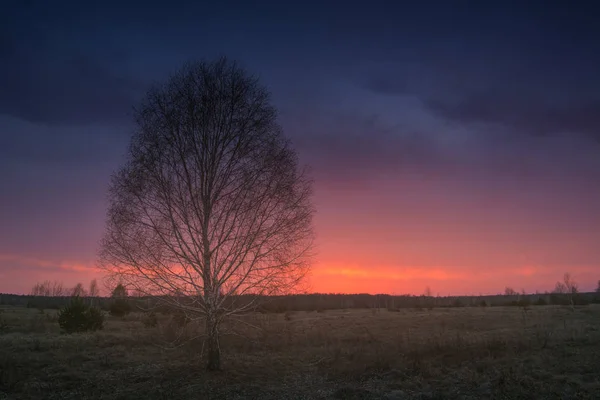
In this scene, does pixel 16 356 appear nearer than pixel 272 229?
No

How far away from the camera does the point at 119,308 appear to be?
45.1 m

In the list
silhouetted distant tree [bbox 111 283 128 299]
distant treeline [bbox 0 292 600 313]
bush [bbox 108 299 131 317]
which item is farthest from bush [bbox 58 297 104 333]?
silhouetted distant tree [bbox 111 283 128 299]

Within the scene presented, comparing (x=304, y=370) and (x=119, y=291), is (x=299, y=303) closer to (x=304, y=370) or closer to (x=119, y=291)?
(x=304, y=370)

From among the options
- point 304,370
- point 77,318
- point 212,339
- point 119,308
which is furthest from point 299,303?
point 212,339

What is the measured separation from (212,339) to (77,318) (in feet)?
60.6

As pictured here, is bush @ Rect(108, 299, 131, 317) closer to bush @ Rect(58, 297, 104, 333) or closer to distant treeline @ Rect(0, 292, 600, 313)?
distant treeline @ Rect(0, 292, 600, 313)

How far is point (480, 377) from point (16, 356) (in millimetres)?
20060

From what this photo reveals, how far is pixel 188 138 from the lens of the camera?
53.2ft

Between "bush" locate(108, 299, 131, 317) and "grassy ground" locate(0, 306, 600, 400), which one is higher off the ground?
"bush" locate(108, 299, 131, 317)

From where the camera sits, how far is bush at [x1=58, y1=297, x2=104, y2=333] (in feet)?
93.1

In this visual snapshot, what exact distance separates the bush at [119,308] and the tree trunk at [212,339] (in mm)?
32716

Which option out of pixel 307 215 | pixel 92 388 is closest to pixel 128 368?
pixel 92 388

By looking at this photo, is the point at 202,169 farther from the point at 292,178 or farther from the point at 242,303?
the point at 242,303

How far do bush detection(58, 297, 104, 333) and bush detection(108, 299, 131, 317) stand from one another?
14.8 metres
